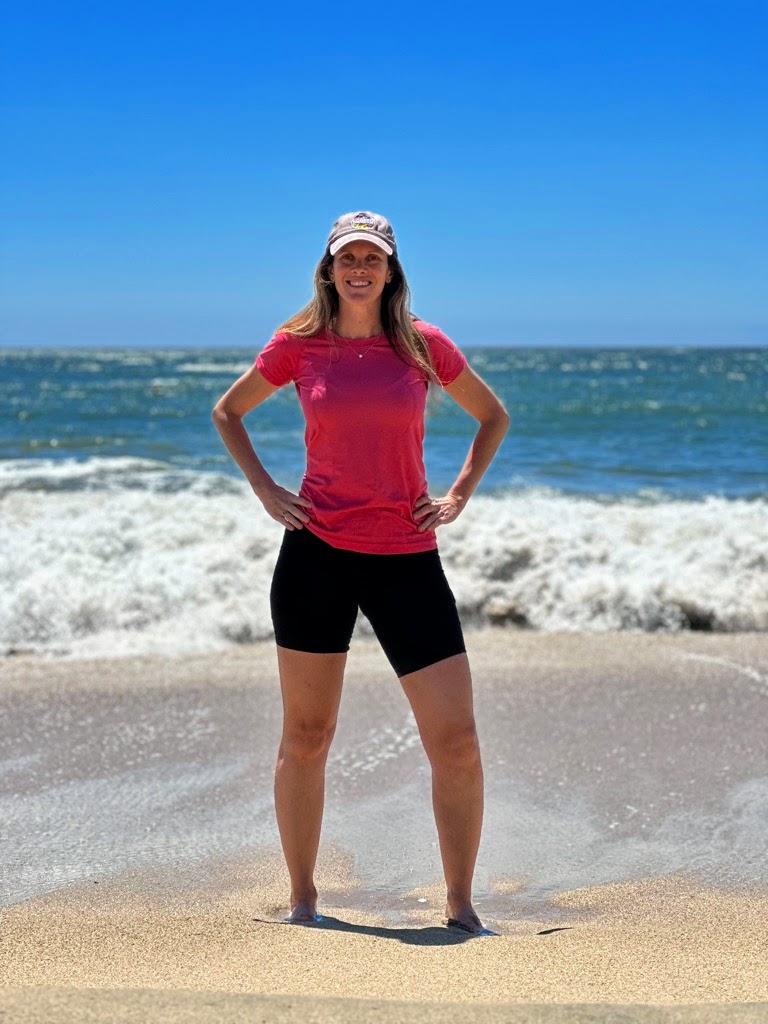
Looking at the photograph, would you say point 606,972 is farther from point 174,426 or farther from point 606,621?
point 174,426

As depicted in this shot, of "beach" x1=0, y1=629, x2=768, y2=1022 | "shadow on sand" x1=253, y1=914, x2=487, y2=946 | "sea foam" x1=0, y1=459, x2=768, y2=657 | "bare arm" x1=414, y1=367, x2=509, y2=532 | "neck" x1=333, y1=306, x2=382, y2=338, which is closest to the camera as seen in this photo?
"beach" x1=0, y1=629, x2=768, y2=1022

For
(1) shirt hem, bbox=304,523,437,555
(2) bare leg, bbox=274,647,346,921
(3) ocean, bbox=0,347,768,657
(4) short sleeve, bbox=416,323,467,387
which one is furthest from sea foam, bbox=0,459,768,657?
(4) short sleeve, bbox=416,323,467,387

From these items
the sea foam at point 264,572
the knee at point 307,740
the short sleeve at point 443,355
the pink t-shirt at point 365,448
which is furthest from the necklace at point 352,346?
the sea foam at point 264,572

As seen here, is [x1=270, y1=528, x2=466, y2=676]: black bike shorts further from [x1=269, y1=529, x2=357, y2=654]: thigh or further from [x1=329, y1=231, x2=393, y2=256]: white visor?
[x1=329, y1=231, x2=393, y2=256]: white visor

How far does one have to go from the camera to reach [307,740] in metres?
3.21

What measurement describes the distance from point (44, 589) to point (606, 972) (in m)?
5.29

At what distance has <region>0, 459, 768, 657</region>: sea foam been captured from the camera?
6.93m

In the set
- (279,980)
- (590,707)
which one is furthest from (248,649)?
(279,980)

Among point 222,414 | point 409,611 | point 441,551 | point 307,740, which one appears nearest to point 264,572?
point 441,551

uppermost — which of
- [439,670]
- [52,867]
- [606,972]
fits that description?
[439,670]

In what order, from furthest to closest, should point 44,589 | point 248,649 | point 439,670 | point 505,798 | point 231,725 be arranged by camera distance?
point 44,589 < point 248,649 < point 231,725 < point 505,798 < point 439,670

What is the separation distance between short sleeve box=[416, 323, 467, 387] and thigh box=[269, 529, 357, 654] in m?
0.63

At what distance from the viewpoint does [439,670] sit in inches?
119

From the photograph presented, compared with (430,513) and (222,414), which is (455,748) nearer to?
(430,513)
